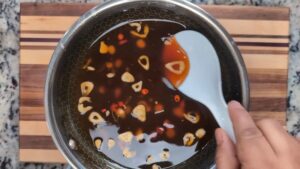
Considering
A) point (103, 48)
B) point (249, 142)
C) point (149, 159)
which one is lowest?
point (149, 159)

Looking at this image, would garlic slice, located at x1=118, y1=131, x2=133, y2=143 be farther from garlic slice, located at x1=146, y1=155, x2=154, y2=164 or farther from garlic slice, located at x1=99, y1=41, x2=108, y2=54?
garlic slice, located at x1=99, y1=41, x2=108, y2=54

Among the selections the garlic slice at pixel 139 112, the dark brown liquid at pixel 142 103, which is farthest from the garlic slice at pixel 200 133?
the garlic slice at pixel 139 112

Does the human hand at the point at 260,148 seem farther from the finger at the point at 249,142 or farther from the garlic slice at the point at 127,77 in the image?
the garlic slice at the point at 127,77

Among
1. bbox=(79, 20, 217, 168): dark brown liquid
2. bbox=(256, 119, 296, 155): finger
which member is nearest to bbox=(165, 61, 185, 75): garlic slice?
bbox=(79, 20, 217, 168): dark brown liquid

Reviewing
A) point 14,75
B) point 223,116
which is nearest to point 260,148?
point 223,116

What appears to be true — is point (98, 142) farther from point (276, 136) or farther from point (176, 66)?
point (276, 136)

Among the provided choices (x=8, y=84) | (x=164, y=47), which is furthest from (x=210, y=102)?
(x=8, y=84)
